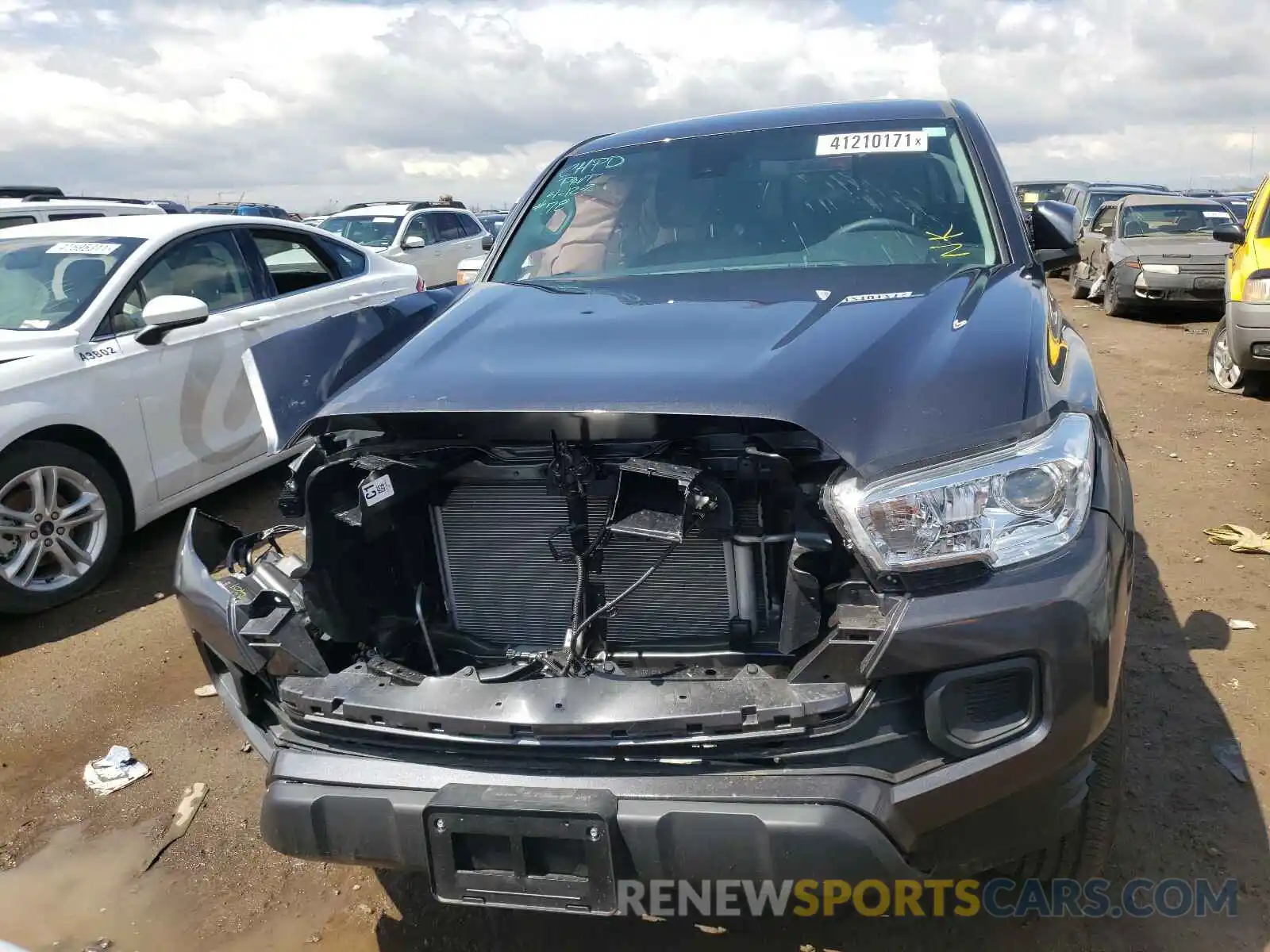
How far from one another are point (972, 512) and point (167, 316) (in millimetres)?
3619

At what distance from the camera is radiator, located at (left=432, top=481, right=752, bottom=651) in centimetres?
211

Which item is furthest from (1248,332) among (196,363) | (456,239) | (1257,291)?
(456,239)

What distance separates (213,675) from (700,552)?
127 cm

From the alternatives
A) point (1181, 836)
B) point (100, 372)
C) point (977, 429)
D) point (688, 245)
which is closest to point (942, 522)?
point (977, 429)

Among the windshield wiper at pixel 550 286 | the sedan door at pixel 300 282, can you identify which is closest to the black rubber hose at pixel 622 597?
the windshield wiper at pixel 550 286

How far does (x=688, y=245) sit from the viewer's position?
320 cm

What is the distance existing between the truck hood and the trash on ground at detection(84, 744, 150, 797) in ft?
5.60

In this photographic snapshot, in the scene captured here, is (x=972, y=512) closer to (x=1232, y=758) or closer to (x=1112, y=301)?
(x=1232, y=758)

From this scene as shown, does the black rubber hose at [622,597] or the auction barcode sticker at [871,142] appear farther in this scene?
the auction barcode sticker at [871,142]

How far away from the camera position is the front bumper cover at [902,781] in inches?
67.3

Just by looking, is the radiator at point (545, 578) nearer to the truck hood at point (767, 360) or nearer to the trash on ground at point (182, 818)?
the truck hood at point (767, 360)

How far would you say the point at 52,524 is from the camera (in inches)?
167

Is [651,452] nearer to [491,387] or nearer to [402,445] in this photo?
[491,387]

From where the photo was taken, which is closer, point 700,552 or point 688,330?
point 700,552
